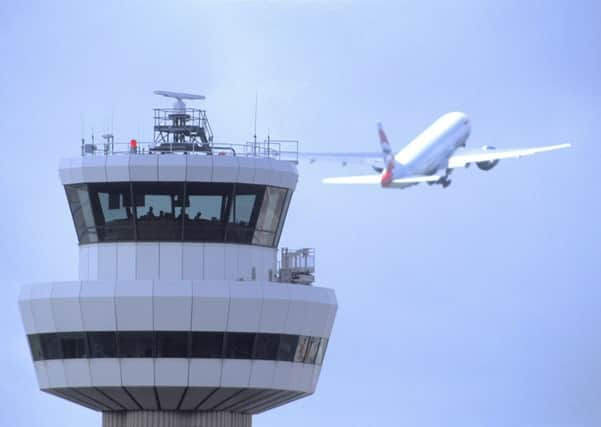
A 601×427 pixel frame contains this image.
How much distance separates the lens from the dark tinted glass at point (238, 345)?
388ft

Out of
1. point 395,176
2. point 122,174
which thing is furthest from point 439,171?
point 122,174

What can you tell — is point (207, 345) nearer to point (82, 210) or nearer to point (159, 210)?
point (159, 210)

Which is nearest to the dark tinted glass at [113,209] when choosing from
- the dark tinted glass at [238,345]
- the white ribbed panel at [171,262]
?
the white ribbed panel at [171,262]

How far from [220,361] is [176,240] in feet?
17.5

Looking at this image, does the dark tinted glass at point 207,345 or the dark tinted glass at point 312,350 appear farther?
the dark tinted glass at point 312,350

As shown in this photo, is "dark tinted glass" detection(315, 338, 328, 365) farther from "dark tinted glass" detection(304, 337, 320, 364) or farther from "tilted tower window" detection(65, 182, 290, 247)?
"tilted tower window" detection(65, 182, 290, 247)

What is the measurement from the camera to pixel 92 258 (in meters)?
121

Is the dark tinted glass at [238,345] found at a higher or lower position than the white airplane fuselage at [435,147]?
lower

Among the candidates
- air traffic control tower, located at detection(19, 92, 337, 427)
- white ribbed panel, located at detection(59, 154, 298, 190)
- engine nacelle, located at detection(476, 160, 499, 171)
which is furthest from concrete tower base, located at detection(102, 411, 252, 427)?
engine nacelle, located at detection(476, 160, 499, 171)

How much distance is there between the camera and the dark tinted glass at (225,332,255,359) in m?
118

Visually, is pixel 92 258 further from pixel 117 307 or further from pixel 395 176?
pixel 395 176

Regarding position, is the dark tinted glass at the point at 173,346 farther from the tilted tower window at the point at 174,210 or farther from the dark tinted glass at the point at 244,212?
the dark tinted glass at the point at 244,212

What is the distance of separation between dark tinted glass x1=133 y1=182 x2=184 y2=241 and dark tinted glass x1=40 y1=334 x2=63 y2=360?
5117mm

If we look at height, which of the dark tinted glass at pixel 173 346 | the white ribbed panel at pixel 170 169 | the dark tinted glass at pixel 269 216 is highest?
the white ribbed panel at pixel 170 169
